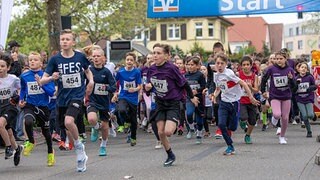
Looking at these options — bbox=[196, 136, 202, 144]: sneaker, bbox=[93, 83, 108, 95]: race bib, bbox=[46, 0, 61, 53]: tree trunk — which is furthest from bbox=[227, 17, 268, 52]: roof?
bbox=[93, 83, 108, 95]: race bib

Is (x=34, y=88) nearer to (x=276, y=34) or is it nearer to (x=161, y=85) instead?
(x=161, y=85)

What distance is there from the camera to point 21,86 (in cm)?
1120

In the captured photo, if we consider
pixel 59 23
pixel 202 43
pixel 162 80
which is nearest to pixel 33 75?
pixel 162 80

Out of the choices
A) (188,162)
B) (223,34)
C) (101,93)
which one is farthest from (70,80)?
(223,34)

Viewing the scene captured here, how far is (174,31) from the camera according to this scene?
81.4m

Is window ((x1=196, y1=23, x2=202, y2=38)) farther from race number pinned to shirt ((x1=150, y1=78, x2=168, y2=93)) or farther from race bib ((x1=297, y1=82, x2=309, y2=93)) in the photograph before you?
race number pinned to shirt ((x1=150, y1=78, x2=168, y2=93))

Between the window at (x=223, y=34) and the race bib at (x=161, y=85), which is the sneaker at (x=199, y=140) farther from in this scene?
the window at (x=223, y=34)

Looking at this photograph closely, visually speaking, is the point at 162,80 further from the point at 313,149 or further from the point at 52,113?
the point at 52,113

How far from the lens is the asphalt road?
9.59 m

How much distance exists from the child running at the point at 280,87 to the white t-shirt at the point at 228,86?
1.12m

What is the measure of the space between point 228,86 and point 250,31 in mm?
110111

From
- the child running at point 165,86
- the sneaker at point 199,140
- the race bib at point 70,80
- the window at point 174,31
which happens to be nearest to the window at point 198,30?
the window at point 174,31

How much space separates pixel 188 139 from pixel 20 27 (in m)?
32.4

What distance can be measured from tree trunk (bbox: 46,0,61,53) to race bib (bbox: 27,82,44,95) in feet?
31.4
